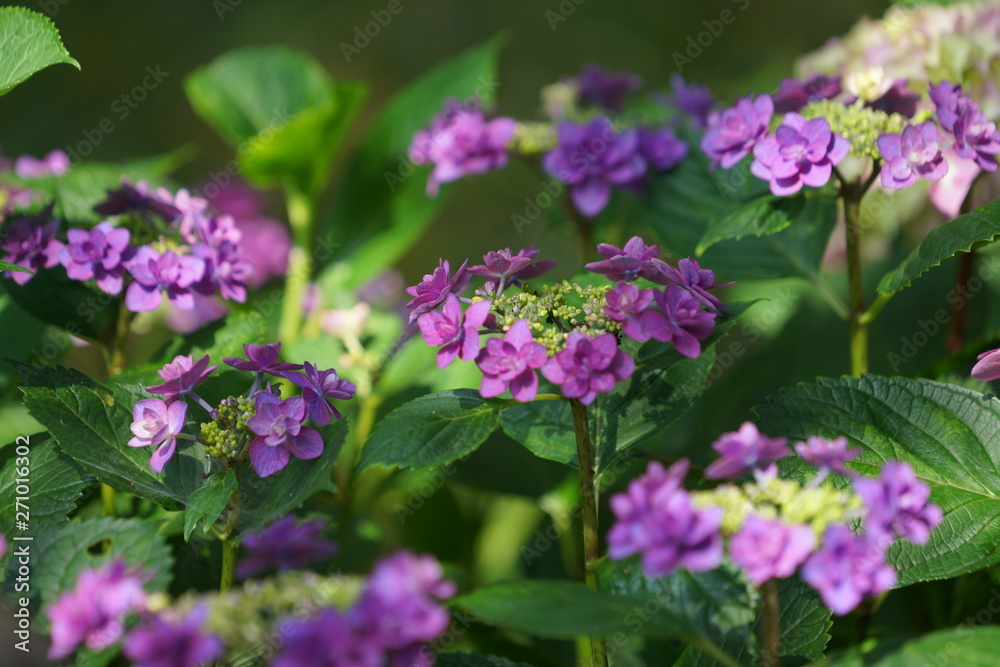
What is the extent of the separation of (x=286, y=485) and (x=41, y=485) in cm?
25

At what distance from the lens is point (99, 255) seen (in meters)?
0.94

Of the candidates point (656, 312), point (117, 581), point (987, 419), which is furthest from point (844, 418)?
point (117, 581)

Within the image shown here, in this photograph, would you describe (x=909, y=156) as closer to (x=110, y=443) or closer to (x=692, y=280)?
(x=692, y=280)

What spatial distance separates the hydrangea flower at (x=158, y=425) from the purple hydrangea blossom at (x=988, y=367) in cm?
74

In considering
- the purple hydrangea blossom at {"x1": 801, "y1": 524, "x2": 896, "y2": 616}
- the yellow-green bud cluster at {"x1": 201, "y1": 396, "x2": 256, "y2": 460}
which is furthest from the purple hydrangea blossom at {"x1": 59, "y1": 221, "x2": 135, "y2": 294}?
the purple hydrangea blossom at {"x1": 801, "y1": 524, "x2": 896, "y2": 616}

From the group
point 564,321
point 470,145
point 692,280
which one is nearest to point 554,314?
point 564,321

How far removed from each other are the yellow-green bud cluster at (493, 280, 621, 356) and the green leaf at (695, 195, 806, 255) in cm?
25

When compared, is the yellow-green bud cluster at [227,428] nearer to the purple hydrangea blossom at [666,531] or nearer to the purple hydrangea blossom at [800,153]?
the purple hydrangea blossom at [666,531]

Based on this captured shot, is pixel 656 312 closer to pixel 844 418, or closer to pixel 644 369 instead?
pixel 644 369

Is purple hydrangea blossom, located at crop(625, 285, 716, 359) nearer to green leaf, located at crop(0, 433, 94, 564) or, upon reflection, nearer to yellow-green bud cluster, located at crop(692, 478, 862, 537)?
yellow-green bud cluster, located at crop(692, 478, 862, 537)

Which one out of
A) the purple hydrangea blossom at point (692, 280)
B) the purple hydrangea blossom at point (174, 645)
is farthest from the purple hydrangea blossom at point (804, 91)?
the purple hydrangea blossom at point (174, 645)

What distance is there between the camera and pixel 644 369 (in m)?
0.82

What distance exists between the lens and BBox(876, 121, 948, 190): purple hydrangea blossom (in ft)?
2.83

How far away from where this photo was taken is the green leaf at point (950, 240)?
778 millimetres
